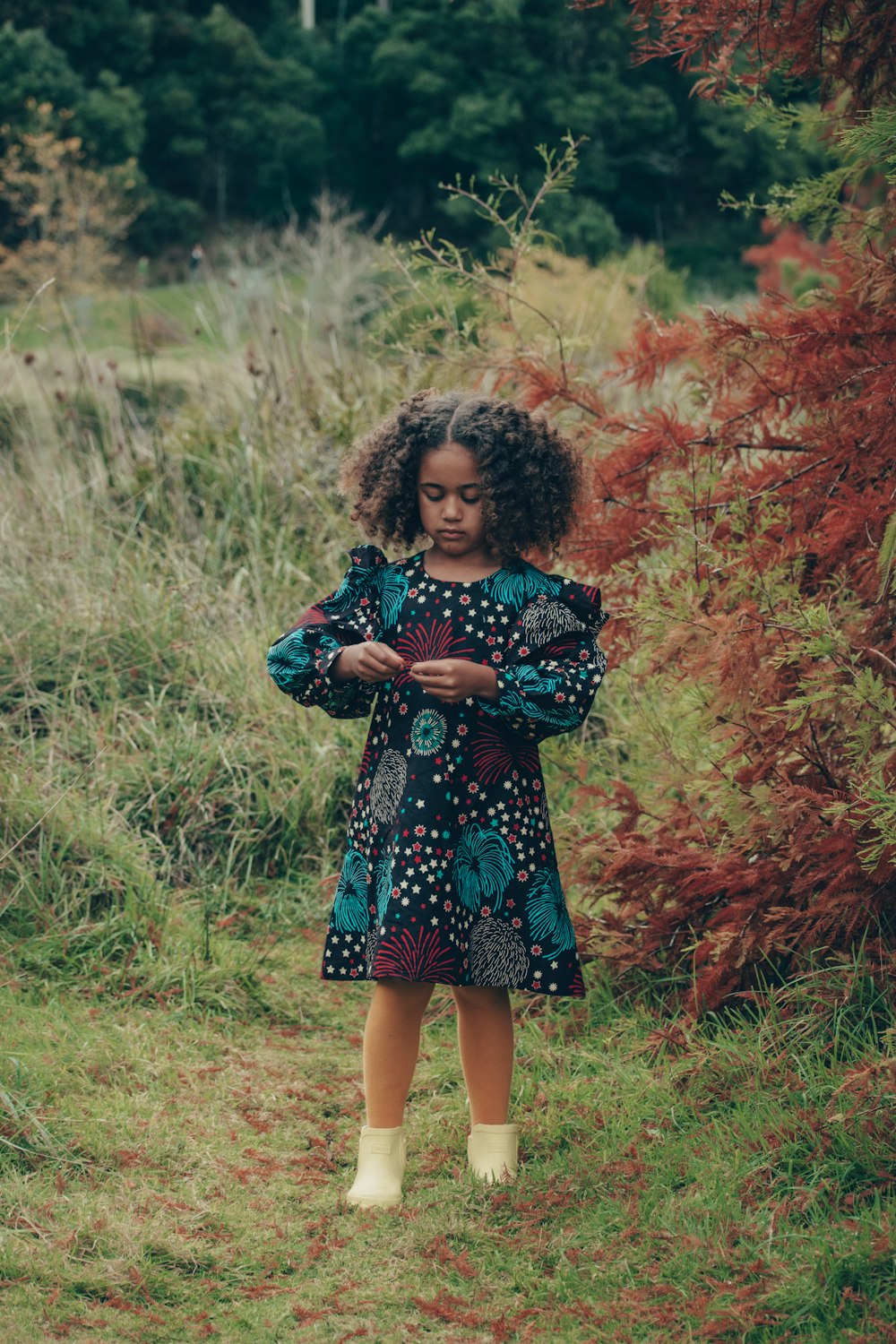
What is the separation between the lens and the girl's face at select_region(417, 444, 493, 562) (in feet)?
9.58

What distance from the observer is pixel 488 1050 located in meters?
2.93

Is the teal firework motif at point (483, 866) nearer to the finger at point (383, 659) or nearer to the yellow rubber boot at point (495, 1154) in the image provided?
the finger at point (383, 659)

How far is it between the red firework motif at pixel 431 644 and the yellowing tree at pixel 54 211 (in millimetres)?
19782

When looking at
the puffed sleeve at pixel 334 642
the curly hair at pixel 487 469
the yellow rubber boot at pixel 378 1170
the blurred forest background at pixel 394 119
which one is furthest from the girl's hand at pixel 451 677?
the blurred forest background at pixel 394 119

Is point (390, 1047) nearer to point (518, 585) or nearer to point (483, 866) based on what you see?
point (483, 866)

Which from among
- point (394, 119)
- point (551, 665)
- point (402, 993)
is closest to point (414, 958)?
point (402, 993)

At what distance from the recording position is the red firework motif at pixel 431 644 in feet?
9.46

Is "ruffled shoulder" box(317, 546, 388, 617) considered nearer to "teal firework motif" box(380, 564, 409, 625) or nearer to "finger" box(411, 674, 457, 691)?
"teal firework motif" box(380, 564, 409, 625)

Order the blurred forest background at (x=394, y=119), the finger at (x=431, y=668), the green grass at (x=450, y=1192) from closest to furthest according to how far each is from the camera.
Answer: the green grass at (x=450, y=1192) < the finger at (x=431, y=668) < the blurred forest background at (x=394, y=119)

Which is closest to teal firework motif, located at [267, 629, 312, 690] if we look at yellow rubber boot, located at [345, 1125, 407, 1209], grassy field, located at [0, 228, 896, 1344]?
yellow rubber boot, located at [345, 1125, 407, 1209]

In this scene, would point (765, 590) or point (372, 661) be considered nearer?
point (372, 661)

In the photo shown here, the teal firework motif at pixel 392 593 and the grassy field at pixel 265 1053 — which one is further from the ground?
the teal firework motif at pixel 392 593

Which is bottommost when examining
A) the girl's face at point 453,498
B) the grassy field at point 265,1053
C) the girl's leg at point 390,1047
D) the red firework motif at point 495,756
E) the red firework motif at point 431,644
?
the grassy field at point 265,1053

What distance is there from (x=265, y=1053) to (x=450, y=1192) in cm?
92
